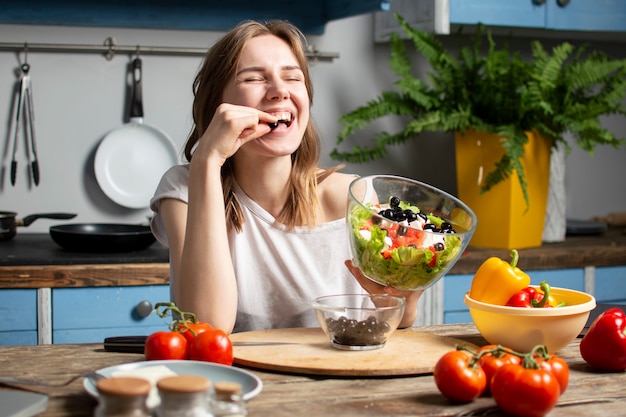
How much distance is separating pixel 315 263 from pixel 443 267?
559 mm

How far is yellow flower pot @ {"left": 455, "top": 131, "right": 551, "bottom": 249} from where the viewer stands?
2992 mm

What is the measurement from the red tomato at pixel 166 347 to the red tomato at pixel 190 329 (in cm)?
2

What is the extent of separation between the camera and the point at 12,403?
113 cm

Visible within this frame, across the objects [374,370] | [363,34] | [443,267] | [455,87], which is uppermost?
[363,34]

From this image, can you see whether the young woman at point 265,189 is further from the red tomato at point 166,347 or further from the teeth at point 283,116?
the red tomato at point 166,347

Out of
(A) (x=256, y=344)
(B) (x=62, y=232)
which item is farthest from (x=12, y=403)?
(B) (x=62, y=232)

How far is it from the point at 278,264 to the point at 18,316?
3.08 feet

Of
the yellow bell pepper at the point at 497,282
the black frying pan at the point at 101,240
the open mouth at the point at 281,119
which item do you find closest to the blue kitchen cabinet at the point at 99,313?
the black frying pan at the point at 101,240

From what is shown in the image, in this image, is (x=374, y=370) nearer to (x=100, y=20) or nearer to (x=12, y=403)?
(x=12, y=403)

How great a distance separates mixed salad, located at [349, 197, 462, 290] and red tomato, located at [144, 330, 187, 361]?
365 mm

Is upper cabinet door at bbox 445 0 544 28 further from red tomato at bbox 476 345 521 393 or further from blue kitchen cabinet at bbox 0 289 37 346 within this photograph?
red tomato at bbox 476 345 521 393

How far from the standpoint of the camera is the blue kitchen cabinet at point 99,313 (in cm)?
250

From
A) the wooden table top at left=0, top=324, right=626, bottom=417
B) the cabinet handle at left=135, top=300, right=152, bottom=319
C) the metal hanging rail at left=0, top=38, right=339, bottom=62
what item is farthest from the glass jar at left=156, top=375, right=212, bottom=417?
the metal hanging rail at left=0, top=38, right=339, bottom=62

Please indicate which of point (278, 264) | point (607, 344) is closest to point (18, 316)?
point (278, 264)
